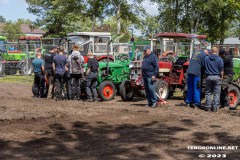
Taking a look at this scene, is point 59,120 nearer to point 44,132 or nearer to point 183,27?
point 44,132

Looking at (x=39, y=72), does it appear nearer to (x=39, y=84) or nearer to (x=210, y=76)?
(x=39, y=84)

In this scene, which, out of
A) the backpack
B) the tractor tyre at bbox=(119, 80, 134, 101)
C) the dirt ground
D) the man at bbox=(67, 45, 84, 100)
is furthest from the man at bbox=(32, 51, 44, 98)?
the tractor tyre at bbox=(119, 80, 134, 101)

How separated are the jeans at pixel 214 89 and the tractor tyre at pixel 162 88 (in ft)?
6.70

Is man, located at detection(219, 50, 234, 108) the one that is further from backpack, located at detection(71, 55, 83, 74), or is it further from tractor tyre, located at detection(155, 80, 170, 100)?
backpack, located at detection(71, 55, 83, 74)

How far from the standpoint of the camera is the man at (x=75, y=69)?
1343 cm

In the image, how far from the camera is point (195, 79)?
11.9 meters

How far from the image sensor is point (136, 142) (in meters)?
7.51

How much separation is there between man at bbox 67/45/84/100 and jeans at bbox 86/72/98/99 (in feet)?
0.96

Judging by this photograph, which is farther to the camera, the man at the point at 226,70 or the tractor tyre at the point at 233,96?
the tractor tyre at the point at 233,96

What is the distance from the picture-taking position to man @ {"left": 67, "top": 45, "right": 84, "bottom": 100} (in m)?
13.4

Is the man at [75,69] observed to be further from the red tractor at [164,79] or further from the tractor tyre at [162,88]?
the tractor tyre at [162,88]

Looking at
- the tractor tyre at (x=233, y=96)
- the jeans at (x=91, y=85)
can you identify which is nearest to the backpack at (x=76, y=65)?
the jeans at (x=91, y=85)

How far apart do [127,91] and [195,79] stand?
2.80 metres

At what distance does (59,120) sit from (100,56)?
11.0m
